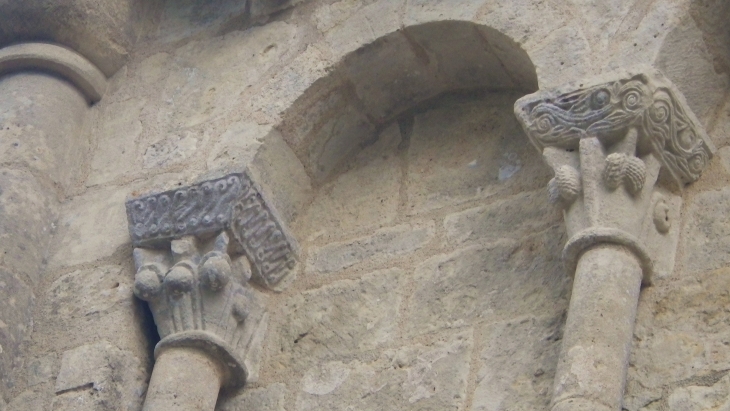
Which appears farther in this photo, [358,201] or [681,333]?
[358,201]

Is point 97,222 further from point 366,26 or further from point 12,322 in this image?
point 366,26

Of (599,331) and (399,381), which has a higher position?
(399,381)

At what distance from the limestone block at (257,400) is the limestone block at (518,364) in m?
0.67

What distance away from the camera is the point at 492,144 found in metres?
4.41

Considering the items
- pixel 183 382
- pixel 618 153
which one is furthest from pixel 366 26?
pixel 183 382

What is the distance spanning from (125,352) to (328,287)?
67 centimetres

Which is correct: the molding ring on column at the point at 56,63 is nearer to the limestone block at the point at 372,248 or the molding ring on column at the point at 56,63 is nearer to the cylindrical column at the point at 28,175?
the cylindrical column at the point at 28,175

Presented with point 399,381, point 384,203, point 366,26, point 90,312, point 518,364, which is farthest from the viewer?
point 366,26

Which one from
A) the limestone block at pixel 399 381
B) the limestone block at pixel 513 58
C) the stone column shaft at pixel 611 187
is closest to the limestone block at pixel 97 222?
the limestone block at pixel 399 381

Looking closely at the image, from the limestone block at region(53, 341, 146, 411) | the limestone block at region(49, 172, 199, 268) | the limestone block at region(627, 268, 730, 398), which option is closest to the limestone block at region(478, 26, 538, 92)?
the limestone block at region(627, 268, 730, 398)

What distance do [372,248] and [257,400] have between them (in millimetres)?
615

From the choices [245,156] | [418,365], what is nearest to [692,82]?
[418,365]

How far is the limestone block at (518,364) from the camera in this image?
141 inches

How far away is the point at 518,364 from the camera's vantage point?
12.1 feet
